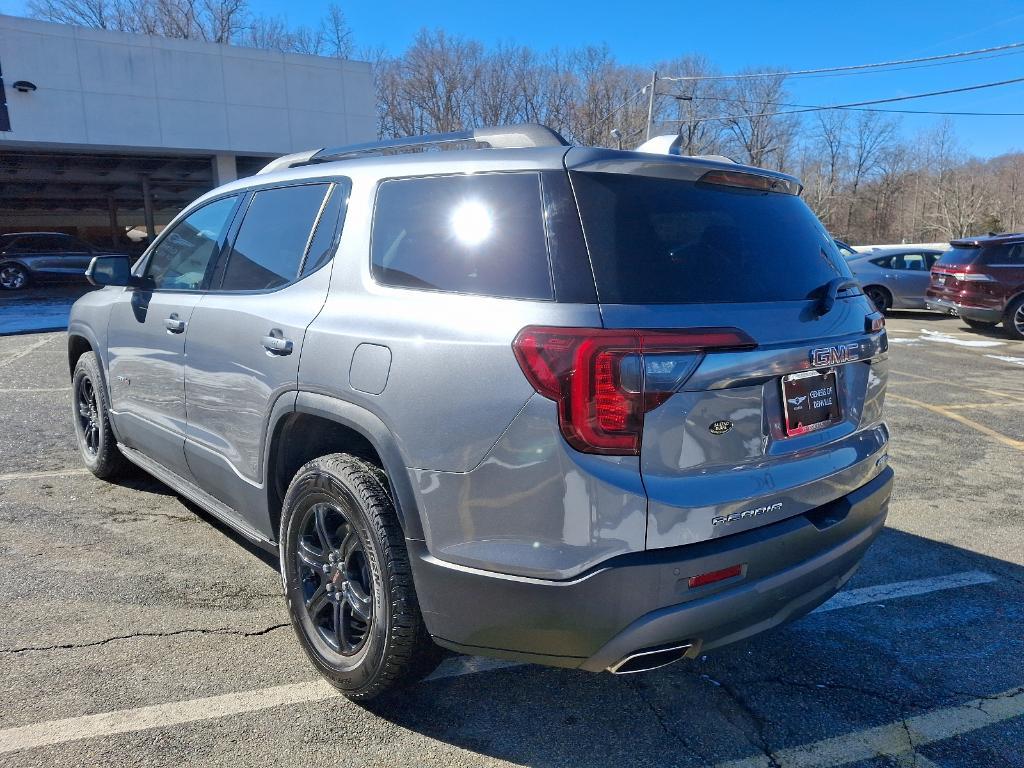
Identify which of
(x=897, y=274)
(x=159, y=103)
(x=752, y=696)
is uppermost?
(x=159, y=103)

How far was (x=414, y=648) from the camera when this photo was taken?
2361 mm

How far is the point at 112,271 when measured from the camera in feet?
13.4

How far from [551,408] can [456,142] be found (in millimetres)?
1310

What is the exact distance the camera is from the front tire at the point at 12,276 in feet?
65.5

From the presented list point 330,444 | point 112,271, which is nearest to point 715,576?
point 330,444

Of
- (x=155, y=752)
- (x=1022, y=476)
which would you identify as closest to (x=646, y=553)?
(x=155, y=752)

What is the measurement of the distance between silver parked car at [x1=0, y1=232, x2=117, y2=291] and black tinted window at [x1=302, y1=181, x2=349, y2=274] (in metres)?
20.4

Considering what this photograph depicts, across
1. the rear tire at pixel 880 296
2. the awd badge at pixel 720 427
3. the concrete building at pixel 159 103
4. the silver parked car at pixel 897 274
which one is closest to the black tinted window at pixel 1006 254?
the silver parked car at pixel 897 274

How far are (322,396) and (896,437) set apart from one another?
212 inches

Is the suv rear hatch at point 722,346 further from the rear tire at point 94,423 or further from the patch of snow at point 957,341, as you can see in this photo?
the patch of snow at point 957,341

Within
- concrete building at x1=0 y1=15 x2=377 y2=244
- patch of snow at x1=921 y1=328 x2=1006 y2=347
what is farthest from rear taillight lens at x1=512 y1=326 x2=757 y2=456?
concrete building at x1=0 y1=15 x2=377 y2=244

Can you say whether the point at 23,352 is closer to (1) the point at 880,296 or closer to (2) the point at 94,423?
(2) the point at 94,423

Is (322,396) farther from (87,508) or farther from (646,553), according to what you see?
(87,508)

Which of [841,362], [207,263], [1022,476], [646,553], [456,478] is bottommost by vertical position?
[1022,476]
